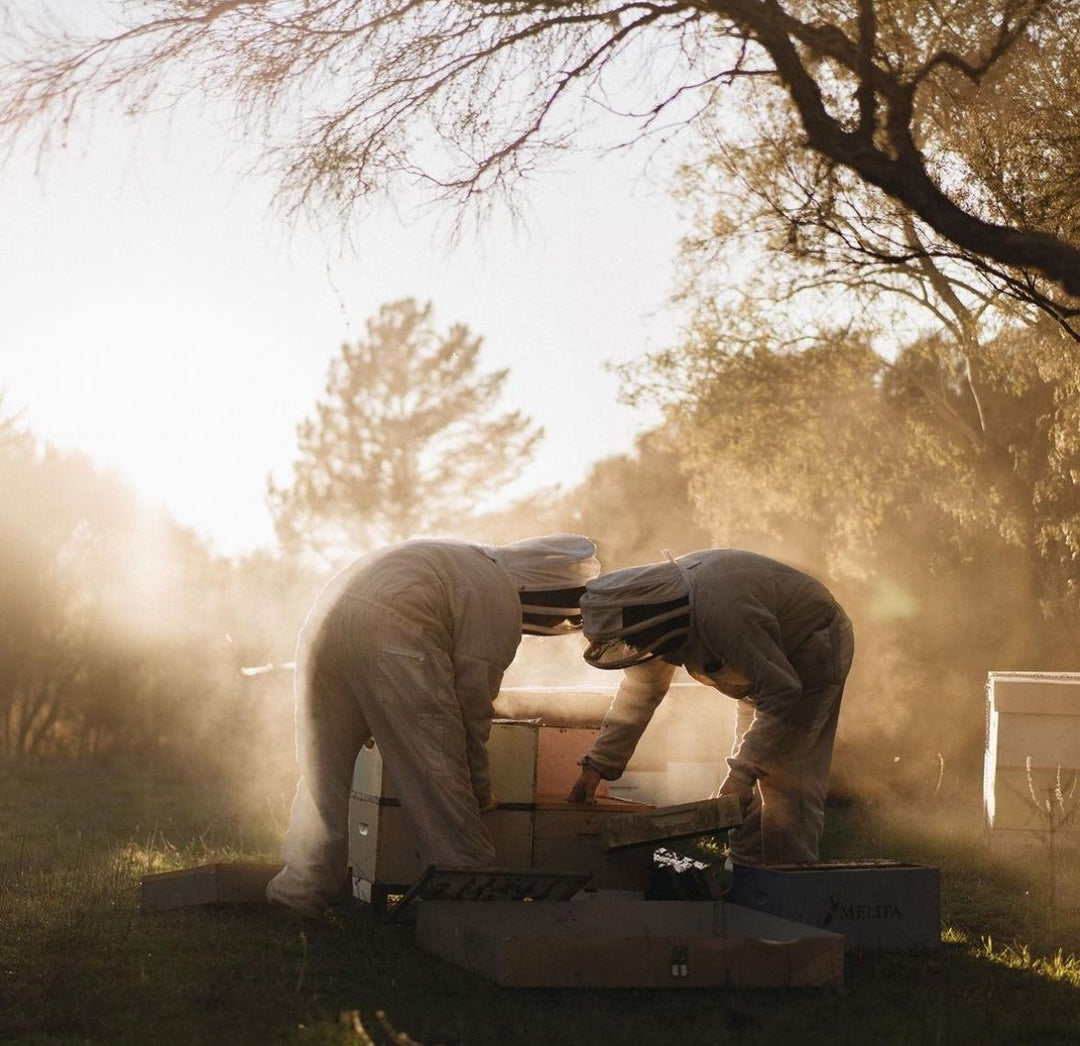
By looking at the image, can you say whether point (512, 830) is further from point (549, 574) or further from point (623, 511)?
point (623, 511)

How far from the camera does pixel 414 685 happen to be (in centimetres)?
521

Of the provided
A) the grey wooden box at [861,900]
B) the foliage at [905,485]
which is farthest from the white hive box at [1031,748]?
the foliage at [905,485]

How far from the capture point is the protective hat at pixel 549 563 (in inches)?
219

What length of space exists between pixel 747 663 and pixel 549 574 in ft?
2.85

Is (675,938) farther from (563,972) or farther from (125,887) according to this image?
(125,887)

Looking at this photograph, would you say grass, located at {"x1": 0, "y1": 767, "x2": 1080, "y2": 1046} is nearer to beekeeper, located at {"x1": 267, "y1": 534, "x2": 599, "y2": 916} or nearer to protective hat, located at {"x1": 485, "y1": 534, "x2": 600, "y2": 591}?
beekeeper, located at {"x1": 267, "y1": 534, "x2": 599, "y2": 916}

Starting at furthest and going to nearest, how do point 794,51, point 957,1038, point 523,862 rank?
point 523,862
point 794,51
point 957,1038

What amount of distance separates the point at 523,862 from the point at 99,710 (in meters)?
13.8

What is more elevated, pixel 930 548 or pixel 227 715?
pixel 930 548

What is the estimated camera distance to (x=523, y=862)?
5.76 m

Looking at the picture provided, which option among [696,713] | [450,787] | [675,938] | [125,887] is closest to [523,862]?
[450,787]

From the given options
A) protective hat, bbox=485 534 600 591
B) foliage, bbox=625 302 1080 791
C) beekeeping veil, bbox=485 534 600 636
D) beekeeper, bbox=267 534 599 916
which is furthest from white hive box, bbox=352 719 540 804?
foliage, bbox=625 302 1080 791

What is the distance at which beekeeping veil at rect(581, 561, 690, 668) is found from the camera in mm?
5402

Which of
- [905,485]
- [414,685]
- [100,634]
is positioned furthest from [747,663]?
[100,634]
